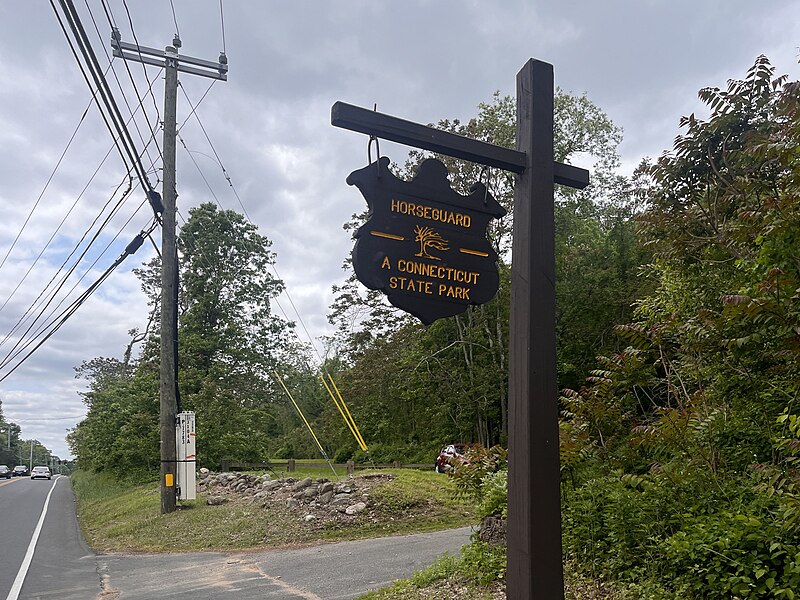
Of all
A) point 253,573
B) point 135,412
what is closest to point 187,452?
point 253,573

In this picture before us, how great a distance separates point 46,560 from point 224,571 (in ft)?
12.9

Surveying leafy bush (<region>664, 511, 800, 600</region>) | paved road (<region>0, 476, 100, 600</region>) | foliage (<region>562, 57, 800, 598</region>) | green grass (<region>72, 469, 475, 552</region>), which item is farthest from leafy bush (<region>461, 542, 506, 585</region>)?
green grass (<region>72, 469, 475, 552</region>)

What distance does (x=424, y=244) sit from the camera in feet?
13.7

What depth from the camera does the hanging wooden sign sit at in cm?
405

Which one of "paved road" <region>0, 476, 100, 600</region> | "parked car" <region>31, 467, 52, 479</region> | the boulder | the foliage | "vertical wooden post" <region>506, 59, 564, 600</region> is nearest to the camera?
"vertical wooden post" <region>506, 59, 564, 600</region>

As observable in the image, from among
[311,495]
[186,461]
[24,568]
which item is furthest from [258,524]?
[24,568]

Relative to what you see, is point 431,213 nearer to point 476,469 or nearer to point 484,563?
point 484,563

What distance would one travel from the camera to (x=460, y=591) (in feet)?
22.2

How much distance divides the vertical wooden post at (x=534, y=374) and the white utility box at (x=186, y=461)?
1216 cm

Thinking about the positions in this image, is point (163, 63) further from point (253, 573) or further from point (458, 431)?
point (458, 431)

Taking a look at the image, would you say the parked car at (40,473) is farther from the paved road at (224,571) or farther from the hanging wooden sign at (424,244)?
the hanging wooden sign at (424,244)

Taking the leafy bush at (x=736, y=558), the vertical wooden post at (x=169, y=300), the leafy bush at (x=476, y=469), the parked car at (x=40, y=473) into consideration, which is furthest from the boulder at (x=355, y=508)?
the parked car at (x=40, y=473)

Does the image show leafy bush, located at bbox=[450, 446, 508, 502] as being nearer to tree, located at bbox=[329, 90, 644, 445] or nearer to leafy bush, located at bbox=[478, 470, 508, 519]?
leafy bush, located at bbox=[478, 470, 508, 519]

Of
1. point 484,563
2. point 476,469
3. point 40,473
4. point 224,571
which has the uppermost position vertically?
point 476,469
